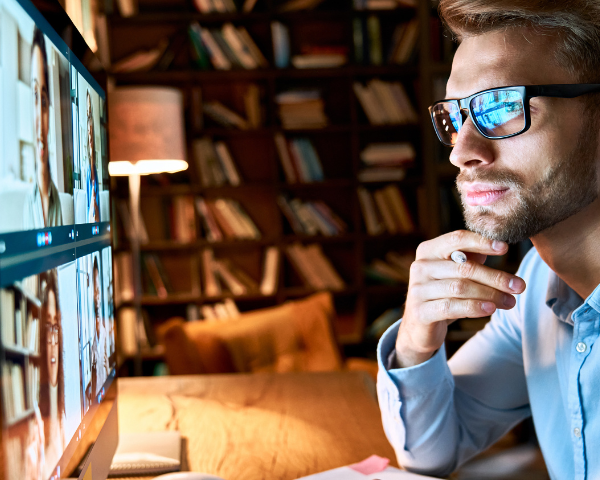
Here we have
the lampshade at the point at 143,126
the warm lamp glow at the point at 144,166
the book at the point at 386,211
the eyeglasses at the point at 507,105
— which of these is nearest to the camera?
the eyeglasses at the point at 507,105

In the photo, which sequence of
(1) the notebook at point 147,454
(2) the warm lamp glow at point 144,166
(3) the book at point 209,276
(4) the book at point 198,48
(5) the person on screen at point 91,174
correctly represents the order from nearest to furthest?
1. (5) the person on screen at point 91,174
2. (1) the notebook at point 147,454
3. (2) the warm lamp glow at point 144,166
4. (4) the book at point 198,48
5. (3) the book at point 209,276

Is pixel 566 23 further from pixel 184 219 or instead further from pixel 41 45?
pixel 184 219

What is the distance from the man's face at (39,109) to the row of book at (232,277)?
2.89 metres

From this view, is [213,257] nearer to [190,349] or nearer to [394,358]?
[190,349]

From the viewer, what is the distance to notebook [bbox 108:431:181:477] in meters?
0.91

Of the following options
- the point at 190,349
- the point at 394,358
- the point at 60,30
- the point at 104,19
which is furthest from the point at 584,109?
the point at 104,19

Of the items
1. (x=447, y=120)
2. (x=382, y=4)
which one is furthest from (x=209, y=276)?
(x=447, y=120)

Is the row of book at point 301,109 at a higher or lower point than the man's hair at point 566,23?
higher

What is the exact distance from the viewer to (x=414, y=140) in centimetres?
359

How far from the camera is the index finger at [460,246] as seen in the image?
2.76ft

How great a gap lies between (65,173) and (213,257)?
289 centimetres

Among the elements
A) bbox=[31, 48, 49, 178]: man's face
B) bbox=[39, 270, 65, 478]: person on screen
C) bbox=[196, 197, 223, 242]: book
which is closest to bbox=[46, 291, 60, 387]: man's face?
bbox=[39, 270, 65, 478]: person on screen

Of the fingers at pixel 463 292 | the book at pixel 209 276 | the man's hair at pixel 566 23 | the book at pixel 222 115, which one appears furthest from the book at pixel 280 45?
the fingers at pixel 463 292

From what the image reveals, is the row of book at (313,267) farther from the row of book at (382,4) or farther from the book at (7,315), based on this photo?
the book at (7,315)
